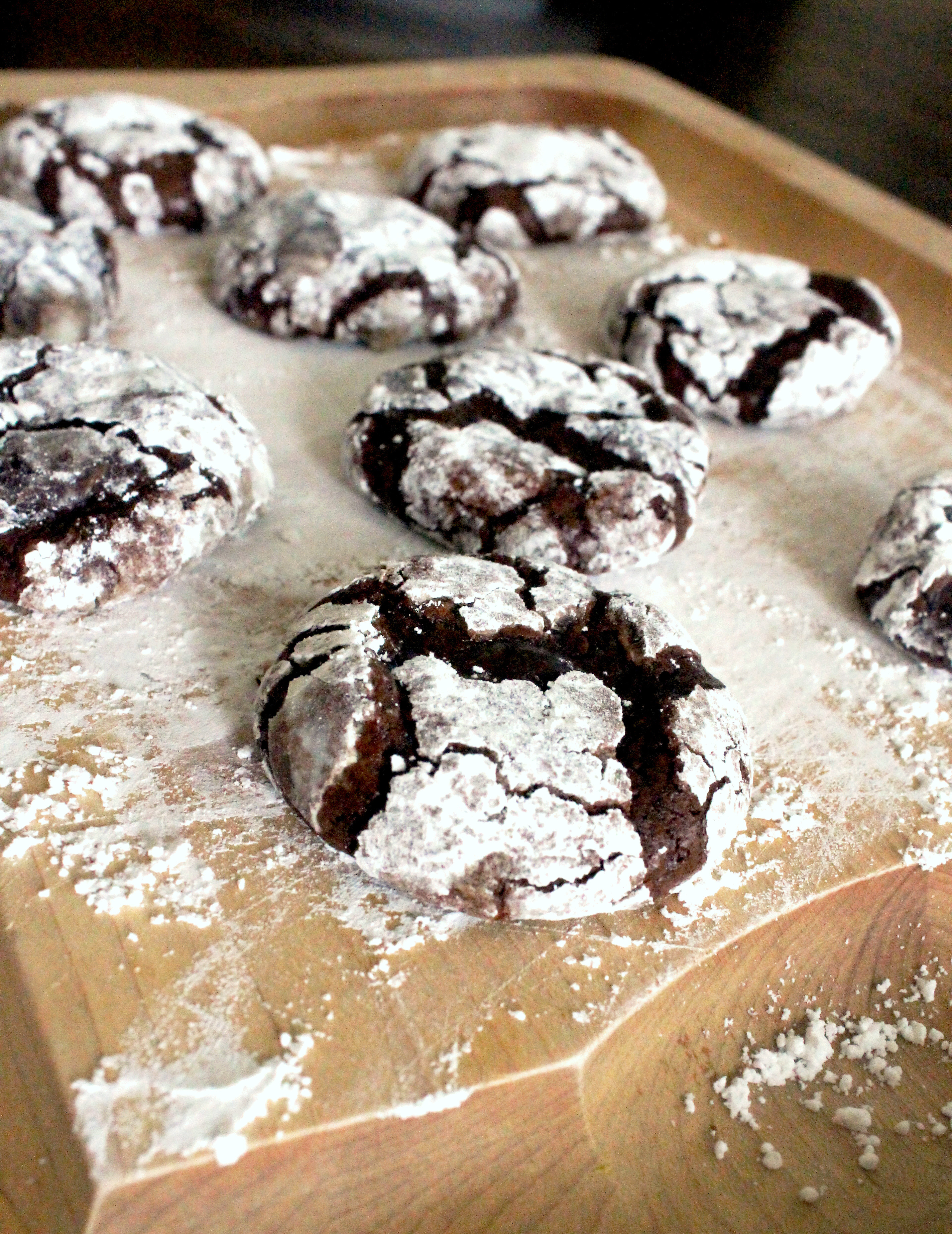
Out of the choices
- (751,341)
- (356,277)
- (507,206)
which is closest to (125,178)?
(356,277)

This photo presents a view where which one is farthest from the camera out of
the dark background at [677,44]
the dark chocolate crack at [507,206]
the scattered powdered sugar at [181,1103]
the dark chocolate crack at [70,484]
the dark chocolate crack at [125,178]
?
the dark background at [677,44]

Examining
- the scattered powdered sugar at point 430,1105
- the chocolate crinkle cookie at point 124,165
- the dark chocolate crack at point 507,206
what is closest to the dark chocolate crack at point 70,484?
the scattered powdered sugar at point 430,1105

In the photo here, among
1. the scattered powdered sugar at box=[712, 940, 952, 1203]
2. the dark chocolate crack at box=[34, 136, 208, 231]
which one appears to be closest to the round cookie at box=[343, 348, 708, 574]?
the scattered powdered sugar at box=[712, 940, 952, 1203]

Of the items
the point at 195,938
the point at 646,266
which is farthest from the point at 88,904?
the point at 646,266

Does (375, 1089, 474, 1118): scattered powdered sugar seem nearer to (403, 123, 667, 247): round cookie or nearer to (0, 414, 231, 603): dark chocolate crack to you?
(0, 414, 231, 603): dark chocolate crack

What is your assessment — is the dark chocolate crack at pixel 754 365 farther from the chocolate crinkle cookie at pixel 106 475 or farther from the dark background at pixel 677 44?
the dark background at pixel 677 44

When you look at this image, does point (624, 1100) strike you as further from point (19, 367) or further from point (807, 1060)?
point (19, 367)
